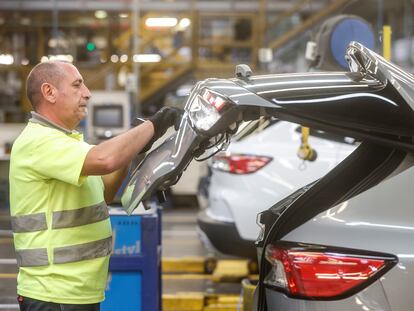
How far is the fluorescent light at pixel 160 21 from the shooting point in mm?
18594

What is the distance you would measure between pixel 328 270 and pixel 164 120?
37.4 inches

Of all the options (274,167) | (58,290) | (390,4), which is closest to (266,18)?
(390,4)

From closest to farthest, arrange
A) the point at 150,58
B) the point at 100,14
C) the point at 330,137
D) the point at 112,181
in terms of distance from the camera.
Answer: the point at 112,181 < the point at 330,137 < the point at 150,58 < the point at 100,14

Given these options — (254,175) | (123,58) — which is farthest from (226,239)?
(123,58)

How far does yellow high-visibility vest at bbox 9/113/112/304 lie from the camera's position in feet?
9.60

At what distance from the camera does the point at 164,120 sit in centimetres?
297

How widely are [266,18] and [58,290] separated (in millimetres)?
16475

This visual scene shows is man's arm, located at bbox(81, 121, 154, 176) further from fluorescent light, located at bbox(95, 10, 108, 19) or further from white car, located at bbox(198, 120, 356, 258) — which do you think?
fluorescent light, located at bbox(95, 10, 108, 19)

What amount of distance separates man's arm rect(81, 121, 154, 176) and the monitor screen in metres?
13.1

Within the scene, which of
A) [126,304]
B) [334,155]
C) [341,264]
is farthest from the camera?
[334,155]

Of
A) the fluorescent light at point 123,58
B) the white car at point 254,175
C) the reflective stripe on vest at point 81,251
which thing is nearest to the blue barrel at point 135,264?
the reflective stripe on vest at point 81,251

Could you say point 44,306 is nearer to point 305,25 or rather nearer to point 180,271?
point 180,271

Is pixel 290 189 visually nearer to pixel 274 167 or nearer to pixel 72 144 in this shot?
pixel 274 167

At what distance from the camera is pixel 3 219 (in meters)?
6.54
